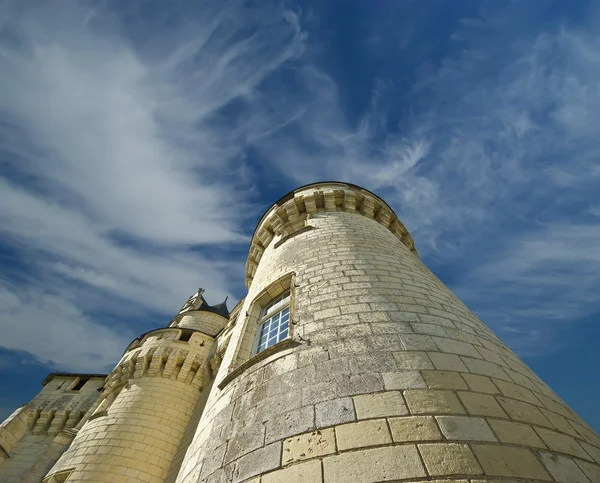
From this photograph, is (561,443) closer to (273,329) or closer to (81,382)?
(273,329)

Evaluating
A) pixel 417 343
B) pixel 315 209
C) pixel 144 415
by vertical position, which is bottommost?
pixel 417 343

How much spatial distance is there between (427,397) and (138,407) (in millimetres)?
10214

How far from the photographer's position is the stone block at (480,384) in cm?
272

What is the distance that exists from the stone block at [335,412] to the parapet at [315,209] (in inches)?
231

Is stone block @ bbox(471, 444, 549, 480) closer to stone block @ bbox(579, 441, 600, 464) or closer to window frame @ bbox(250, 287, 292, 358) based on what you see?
stone block @ bbox(579, 441, 600, 464)

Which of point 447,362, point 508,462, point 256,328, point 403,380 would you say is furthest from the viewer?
point 256,328

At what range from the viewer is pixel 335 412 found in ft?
8.25

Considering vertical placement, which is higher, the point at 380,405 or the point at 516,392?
the point at 516,392

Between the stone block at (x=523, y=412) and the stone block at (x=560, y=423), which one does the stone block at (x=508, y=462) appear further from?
the stone block at (x=560, y=423)

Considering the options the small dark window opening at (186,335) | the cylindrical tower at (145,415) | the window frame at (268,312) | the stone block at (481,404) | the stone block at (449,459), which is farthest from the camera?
the small dark window opening at (186,335)

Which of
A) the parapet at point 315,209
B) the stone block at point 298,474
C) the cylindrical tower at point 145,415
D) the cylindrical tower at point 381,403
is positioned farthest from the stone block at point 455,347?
the cylindrical tower at point 145,415

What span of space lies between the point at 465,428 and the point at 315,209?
6993mm

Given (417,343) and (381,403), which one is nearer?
(381,403)

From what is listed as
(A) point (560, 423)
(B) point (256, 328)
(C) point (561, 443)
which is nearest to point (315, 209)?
(B) point (256, 328)
